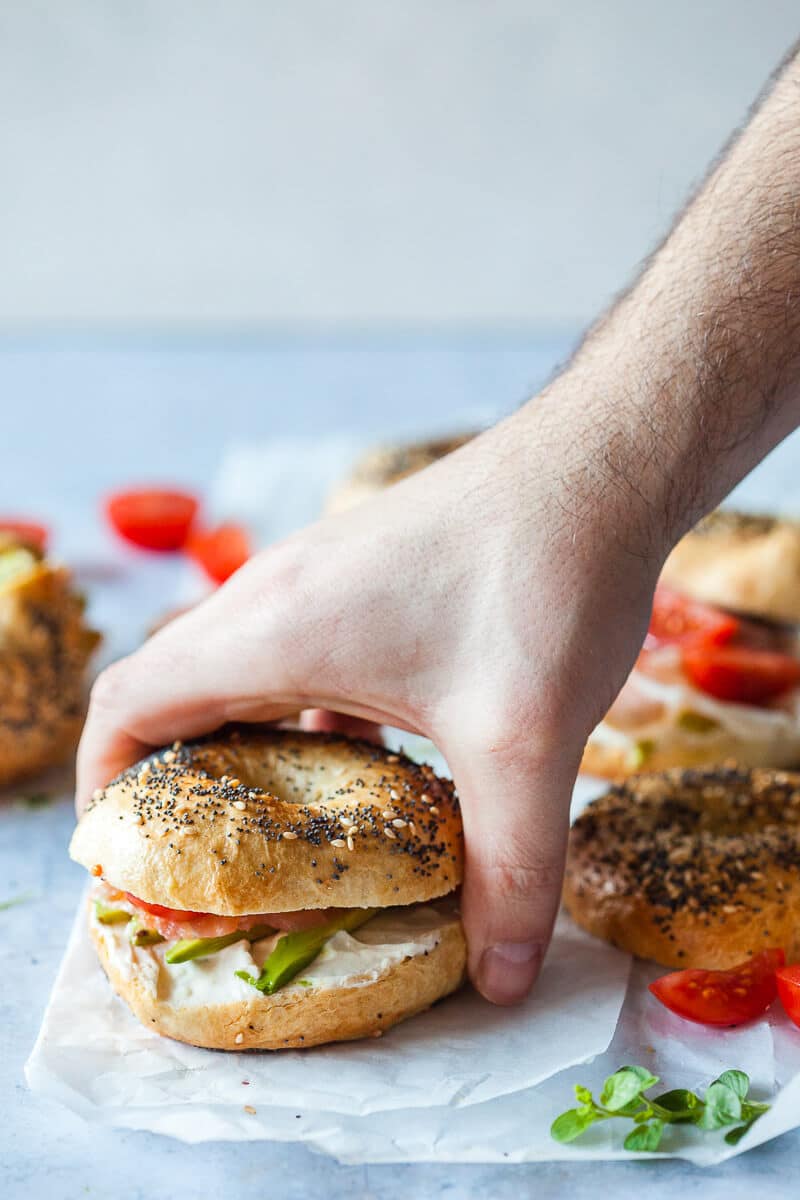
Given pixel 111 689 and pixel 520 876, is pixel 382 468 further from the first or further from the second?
pixel 520 876

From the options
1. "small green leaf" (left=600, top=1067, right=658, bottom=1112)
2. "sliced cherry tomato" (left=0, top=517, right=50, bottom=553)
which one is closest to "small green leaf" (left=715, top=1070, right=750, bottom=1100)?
"small green leaf" (left=600, top=1067, right=658, bottom=1112)

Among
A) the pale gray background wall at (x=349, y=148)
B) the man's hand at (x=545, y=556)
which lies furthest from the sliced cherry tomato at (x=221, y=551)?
the pale gray background wall at (x=349, y=148)

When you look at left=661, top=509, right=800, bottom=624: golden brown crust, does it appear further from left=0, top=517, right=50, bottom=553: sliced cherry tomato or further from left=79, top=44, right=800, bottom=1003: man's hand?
left=0, top=517, right=50, bottom=553: sliced cherry tomato

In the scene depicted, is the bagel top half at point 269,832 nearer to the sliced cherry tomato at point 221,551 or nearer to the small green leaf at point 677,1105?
the small green leaf at point 677,1105

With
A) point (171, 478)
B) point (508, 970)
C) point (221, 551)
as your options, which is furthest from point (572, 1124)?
point (171, 478)

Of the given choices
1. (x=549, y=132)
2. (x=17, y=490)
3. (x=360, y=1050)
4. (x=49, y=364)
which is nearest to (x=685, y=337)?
(x=360, y=1050)
